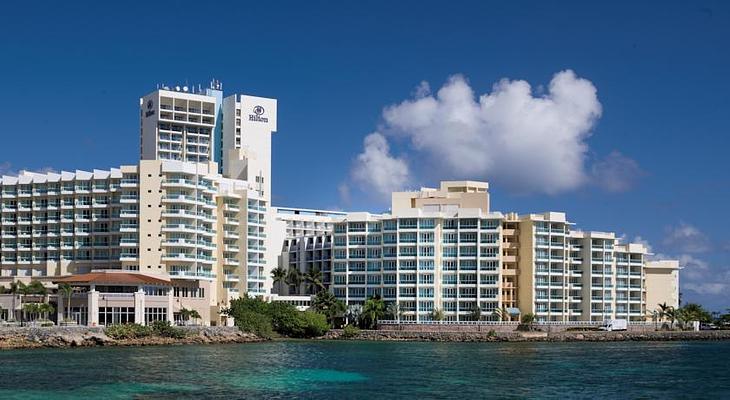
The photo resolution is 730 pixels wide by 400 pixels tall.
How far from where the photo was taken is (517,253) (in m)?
162

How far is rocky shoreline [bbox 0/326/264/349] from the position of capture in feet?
360

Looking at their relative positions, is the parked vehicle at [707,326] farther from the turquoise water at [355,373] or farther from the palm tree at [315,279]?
the palm tree at [315,279]

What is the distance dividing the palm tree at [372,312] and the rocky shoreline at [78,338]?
3047cm

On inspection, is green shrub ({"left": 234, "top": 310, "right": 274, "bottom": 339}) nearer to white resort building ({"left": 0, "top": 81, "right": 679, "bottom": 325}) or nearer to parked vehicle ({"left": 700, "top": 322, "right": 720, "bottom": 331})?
white resort building ({"left": 0, "top": 81, "right": 679, "bottom": 325})

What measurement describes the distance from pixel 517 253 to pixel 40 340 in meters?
79.5

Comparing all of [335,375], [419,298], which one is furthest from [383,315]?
[335,375]

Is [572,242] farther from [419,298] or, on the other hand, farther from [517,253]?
[419,298]

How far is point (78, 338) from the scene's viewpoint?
4486 inches

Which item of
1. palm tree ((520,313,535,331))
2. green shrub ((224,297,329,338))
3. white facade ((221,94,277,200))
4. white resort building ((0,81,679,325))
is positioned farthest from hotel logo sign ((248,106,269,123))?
palm tree ((520,313,535,331))

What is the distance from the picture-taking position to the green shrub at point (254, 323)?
135 m

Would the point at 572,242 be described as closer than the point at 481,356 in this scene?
No

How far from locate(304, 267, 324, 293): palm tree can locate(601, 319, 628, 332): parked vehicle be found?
46.0 meters

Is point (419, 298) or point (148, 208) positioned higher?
point (148, 208)

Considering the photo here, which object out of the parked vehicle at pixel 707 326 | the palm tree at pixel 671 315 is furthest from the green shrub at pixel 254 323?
the parked vehicle at pixel 707 326
